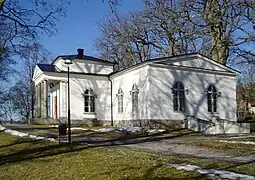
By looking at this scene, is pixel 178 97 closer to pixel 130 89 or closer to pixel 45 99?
pixel 130 89

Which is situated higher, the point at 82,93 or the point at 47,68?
the point at 47,68

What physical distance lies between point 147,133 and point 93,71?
1322cm

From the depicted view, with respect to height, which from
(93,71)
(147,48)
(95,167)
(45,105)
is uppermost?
(147,48)

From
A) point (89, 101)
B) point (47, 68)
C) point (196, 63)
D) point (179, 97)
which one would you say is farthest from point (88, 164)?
point (47, 68)

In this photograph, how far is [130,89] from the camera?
2908 cm

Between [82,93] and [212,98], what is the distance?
11.4 metres

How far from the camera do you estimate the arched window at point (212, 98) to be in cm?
2941

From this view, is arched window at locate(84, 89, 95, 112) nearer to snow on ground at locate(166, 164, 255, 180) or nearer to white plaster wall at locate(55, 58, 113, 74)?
white plaster wall at locate(55, 58, 113, 74)

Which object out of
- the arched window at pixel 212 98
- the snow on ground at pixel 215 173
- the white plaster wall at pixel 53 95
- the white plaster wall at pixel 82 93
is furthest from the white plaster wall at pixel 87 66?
the snow on ground at pixel 215 173

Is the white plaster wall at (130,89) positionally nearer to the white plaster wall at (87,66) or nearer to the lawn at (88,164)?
the white plaster wall at (87,66)

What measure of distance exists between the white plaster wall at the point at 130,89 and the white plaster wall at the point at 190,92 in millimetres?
574

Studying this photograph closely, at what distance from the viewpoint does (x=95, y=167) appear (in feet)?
34.2

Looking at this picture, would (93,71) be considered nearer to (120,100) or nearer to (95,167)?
(120,100)

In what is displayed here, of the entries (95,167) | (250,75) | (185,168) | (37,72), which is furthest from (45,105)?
(250,75)
